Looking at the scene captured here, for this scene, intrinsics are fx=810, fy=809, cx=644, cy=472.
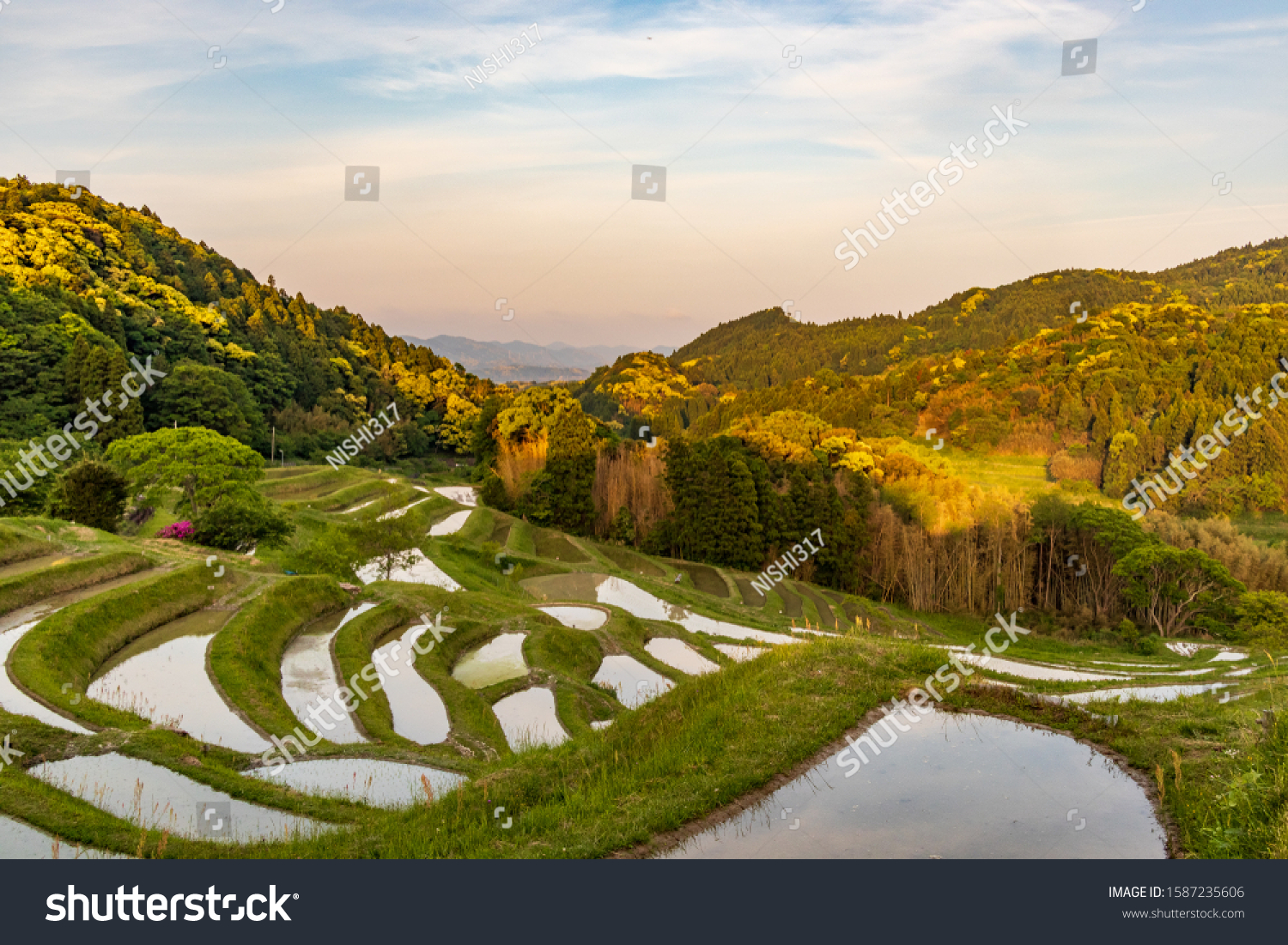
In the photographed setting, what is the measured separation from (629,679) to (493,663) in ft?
11.2

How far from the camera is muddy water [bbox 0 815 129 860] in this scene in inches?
298

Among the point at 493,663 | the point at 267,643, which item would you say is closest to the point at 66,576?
the point at 267,643

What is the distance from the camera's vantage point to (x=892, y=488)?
62.2m

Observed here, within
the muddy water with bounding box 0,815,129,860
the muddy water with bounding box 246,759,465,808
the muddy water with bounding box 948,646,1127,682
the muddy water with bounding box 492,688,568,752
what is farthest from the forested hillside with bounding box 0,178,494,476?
the muddy water with bounding box 948,646,1127,682

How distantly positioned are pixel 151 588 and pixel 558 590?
17390 mm

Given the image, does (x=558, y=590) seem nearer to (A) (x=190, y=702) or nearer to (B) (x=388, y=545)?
(B) (x=388, y=545)

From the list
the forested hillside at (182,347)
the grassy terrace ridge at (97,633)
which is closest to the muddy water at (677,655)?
the grassy terrace ridge at (97,633)

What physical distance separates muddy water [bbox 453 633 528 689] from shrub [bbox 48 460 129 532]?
44.0 ft

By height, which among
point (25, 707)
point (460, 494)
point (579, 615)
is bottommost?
point (579, 615)

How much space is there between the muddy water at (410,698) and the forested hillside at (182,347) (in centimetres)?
3224

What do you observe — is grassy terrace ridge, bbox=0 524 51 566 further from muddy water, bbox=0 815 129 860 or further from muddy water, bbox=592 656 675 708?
muddy water, bbox=592 656 675 708

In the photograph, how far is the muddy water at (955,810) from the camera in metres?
6.82

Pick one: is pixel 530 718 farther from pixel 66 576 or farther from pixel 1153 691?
pixel 1153 691

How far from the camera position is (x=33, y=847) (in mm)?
7766
